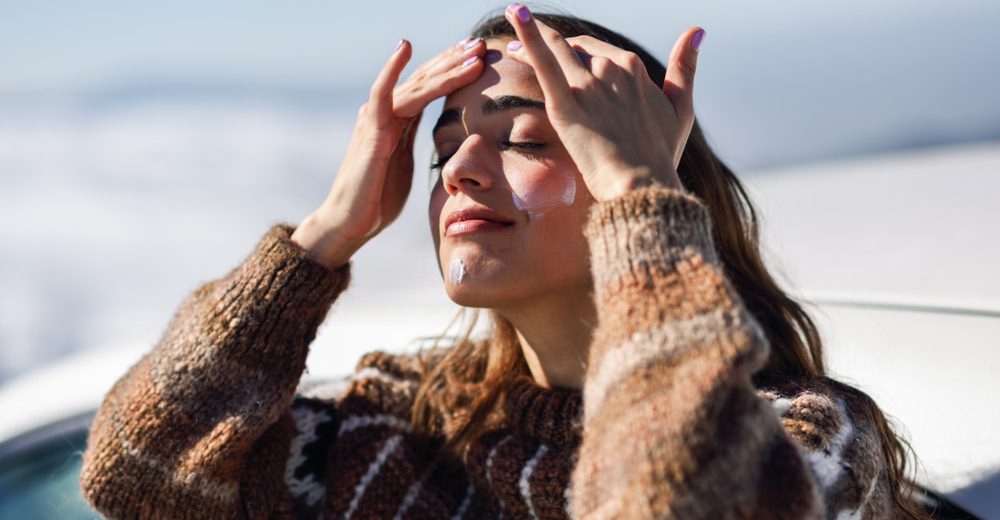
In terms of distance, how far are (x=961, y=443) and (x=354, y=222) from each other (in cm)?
111

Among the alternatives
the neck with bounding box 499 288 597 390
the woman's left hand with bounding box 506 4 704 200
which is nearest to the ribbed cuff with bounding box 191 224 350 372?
the neck with bounding box 499 288 597 390

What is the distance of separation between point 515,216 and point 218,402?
58 centimetres

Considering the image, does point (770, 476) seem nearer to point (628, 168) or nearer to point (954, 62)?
point (628, 168)

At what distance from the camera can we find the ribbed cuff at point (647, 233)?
137 centimetres

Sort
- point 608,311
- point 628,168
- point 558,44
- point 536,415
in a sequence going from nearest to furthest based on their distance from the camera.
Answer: point 608,311 < point 628,168 < point 558,44 < point 536,415

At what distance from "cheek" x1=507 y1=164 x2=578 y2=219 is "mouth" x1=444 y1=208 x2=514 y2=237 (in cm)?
3

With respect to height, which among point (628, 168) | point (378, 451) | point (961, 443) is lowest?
point (961, 443)

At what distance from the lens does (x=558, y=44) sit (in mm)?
1661

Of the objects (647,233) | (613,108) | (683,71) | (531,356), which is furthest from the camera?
(531,356)

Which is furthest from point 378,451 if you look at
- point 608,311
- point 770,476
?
point 770,476

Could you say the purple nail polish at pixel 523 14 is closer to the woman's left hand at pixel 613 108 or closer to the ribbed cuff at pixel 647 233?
the woman's left hand at pixel 613 108

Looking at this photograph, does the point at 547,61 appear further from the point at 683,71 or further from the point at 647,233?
the point at 647,233

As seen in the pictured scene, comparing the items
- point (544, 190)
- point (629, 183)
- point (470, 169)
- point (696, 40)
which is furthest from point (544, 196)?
point (696, 40)

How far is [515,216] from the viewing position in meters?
1.65
